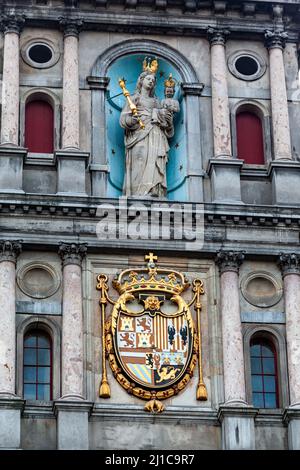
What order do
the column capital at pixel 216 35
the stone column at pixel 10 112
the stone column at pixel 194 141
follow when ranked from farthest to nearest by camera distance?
1. the column capital at pixel 216 35
2. the stone column at pixel 194 141
3. the stone column at pixel 10 112

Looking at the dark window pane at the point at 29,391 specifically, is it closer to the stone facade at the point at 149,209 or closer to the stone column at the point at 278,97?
the stone facade at the point at 149,209

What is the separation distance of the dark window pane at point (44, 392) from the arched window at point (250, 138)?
7.07 meters

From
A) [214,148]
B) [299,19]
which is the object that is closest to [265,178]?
[214,148]

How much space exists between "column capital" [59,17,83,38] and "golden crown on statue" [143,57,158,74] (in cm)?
167

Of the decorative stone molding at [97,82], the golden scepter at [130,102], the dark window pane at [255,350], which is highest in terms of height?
the decorative stone molding at [97,82]

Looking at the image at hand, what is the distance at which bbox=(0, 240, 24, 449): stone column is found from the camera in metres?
36.1

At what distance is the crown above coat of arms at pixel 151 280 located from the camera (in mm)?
38312

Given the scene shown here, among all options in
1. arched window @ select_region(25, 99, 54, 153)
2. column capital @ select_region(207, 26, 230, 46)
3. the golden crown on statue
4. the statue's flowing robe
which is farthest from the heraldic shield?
column capital @ select_region(207, 26, 230, 46)

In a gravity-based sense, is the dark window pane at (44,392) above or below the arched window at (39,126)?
below

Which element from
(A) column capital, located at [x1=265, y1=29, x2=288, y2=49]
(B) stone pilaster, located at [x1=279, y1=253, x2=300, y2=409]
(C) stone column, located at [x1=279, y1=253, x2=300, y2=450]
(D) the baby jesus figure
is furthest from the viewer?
Result: (A) column capital, located at [x1=265, y1=29, x2=288, y2=49]

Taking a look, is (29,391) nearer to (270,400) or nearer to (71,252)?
(71,252)

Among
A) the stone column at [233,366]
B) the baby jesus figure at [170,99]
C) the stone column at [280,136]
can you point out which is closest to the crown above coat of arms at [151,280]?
the stone column at [233,366]

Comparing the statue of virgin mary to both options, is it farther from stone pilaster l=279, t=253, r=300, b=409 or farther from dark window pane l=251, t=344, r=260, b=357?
dark window pane l=251, t=344, r=260, b=357

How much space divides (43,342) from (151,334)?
2.26m
